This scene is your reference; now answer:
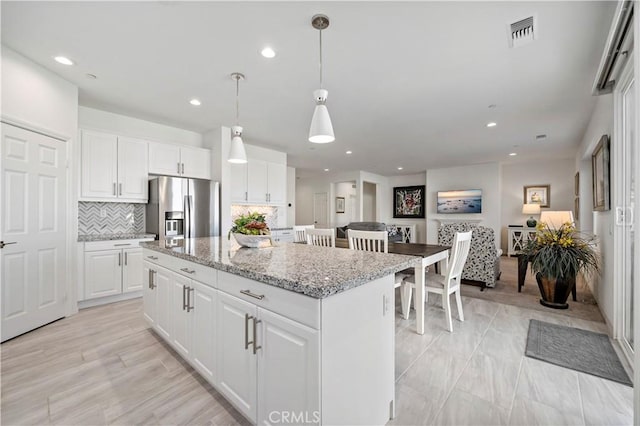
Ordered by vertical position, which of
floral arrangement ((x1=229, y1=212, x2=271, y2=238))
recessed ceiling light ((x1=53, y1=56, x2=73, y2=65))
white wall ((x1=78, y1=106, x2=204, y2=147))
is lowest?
floral arrangement ((x1=229, y1=212, x2=271, y2=238))

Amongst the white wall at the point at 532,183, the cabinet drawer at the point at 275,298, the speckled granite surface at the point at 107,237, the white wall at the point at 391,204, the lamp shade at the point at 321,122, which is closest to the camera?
the cabinet drawer at the point at 275,298

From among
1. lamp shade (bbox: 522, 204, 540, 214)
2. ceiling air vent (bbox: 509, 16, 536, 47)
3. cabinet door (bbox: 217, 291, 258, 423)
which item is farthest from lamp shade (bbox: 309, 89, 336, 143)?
lamp shade (bbox: 522, 204, 540, 214)

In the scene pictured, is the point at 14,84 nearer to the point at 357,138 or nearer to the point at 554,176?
the point at 357,138

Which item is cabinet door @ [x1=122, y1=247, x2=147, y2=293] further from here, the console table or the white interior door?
the console table

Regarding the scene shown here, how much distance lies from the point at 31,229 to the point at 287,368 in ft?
9.81

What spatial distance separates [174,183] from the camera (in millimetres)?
3803

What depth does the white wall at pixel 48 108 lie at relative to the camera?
238cm

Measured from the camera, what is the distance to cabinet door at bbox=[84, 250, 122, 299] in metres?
3.23

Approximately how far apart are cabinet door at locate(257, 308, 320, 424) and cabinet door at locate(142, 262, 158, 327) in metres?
1.57

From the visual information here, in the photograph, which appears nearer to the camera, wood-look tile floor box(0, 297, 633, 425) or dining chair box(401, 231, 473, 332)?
wood-look tile floor box(0, 297, 633, 425)

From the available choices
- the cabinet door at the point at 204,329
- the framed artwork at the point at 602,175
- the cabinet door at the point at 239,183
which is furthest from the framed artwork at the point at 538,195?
the cabinet door at the point at 204,329

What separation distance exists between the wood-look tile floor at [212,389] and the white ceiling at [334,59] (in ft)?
8.16

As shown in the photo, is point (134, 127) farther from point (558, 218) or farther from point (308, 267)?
point (558, 218)

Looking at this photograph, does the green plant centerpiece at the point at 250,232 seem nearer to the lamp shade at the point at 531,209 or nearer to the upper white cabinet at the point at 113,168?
the upper white cabinet at the point at 113,168
